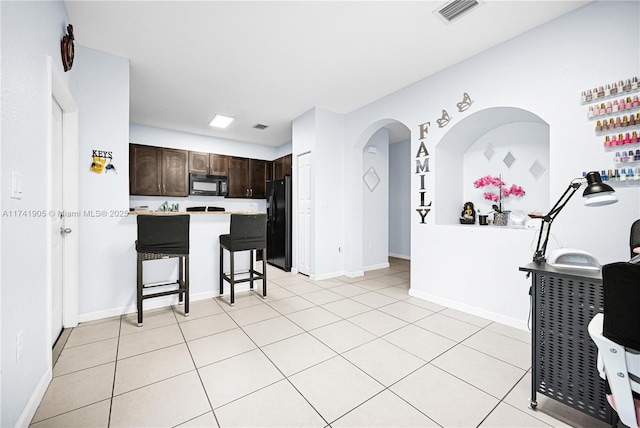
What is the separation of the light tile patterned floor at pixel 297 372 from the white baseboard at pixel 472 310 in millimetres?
90

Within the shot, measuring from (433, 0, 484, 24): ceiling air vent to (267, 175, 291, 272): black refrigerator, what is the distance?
3.29m

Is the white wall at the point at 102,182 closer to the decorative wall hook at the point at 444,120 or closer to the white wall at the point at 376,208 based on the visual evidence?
the decorative wall hook at the point at 444,120

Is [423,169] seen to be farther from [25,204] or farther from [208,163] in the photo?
[208,163]

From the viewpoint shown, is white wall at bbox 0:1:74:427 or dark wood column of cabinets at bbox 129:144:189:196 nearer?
white wall at bbox 0:1:74:427

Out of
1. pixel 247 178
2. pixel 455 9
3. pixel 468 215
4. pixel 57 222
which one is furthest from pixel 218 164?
pixel 455 9

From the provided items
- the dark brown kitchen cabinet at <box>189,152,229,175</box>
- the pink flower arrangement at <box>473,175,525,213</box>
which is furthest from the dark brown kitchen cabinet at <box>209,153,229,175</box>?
the pink flower arrangement at <box>473,175,525,213</box>

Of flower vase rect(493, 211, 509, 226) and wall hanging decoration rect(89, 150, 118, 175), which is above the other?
wall hanging decoration rect(89, 150, 118, 175)

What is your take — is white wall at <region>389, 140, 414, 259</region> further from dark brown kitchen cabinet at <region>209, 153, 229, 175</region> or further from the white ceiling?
dark brown kitchen cabinet at <region>209, 153, 229, 175</region>

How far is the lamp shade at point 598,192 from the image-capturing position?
1.50 meters

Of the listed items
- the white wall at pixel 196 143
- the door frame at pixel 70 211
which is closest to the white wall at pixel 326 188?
the white wall at pixel 196 143

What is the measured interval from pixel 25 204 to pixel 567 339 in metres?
2.92

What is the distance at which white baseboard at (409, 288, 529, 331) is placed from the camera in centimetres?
262

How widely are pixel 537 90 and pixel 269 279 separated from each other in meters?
4.08

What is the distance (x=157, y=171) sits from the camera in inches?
216
